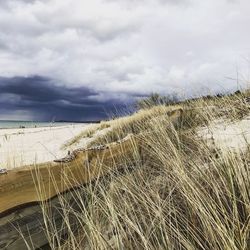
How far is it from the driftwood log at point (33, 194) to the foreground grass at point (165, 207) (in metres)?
0.06

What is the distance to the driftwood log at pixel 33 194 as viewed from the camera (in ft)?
6.26

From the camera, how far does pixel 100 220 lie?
2309 mm

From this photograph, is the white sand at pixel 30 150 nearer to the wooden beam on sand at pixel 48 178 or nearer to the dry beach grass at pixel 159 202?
the wooden beam on sand at pixel 48 178

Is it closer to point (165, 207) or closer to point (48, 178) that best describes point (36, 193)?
point (48, 178)

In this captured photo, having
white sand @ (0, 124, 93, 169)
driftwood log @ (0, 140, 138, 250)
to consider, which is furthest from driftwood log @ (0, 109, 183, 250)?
white sand @ (0, 124, 93, 169)

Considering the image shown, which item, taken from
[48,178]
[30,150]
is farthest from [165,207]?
[30,150]

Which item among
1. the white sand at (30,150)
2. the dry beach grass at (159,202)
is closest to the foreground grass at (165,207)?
the dry beach grass at (159,202)

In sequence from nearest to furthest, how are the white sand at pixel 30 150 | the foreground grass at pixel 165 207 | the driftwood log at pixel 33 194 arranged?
the foreground grass at pixel 165 207 < the driftwood log at pixel 33 194 < the white sand at pixel 30 150

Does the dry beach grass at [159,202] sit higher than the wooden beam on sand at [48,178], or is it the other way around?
the wooden beam on sand at [48,178]

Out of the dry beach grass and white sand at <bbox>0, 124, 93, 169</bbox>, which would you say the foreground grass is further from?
white sand at <bbox>0, 124, 93, 169</bbox>

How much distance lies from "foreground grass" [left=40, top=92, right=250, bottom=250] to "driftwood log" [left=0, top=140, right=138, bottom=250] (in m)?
0.06

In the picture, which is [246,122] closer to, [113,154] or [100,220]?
[113,154]

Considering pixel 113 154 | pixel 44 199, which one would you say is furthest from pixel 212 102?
pixel 44 199

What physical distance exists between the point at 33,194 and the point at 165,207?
0.67m
